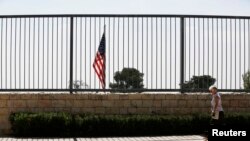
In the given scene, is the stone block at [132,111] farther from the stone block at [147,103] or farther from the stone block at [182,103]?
the stone block at [182,103]

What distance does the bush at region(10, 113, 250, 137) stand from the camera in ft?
45.8

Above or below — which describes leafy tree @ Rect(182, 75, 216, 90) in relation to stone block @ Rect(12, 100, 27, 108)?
above

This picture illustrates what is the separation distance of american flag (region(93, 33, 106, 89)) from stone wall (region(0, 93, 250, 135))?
0.47 meters

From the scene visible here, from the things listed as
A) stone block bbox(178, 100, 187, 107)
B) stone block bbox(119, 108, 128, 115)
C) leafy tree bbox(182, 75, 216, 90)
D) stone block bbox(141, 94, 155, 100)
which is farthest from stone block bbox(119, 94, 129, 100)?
leafy tree bbox(182, 75, 216, 90)

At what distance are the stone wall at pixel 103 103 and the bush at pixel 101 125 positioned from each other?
309 mm

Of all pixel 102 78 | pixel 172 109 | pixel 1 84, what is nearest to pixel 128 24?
pixel 102 78

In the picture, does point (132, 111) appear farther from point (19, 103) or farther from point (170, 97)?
point (19, 103)

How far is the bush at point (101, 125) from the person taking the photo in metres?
14.0

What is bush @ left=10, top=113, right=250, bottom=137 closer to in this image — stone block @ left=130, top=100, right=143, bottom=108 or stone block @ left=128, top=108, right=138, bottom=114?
stone block @ left=128, top=108, right=138, bottom=114

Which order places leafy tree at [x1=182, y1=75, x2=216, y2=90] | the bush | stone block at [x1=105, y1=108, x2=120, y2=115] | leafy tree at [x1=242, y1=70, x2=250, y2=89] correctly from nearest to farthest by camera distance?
the bush → stone block at [x1=105, y1=108, x2=120, y2=115] → leafy tree at [x1=182, y1=75, x2=216, y2=90] → leafy tree at [x1=242, y1=70, x2=250, y2=89]

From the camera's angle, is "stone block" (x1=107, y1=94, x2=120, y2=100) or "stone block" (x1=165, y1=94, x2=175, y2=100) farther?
"stone block" (x1=165, y1=94, x2=175, y2=100)

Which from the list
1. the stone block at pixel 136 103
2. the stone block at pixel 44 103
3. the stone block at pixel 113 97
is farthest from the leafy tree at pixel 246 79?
the stone block at pixel 44 103

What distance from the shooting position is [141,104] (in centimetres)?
1465

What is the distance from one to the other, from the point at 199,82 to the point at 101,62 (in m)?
2.58
